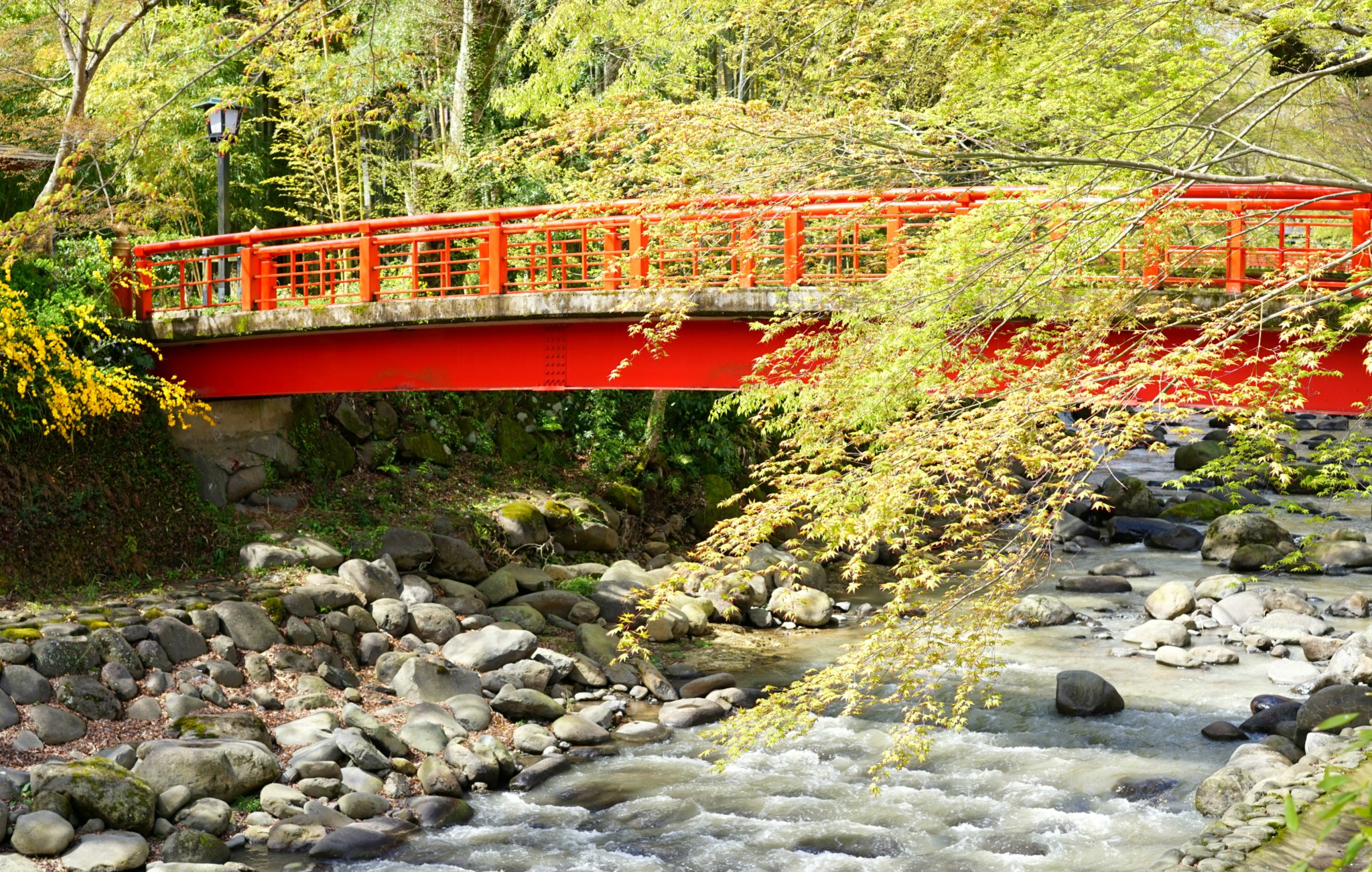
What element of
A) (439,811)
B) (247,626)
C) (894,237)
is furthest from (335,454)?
(894,237)

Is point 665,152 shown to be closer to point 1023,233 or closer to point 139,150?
point 1023,233

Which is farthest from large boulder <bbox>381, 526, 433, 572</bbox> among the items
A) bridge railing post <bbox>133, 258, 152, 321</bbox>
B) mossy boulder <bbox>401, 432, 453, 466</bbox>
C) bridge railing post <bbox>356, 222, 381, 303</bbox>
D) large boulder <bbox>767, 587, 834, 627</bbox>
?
large boulder <bbox>767, 587, 834, 627</bbox>

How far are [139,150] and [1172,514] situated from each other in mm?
20287

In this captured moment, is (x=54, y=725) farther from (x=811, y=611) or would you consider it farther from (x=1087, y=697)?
(x=1087, y=697)

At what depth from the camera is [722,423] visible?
2369 centimetres

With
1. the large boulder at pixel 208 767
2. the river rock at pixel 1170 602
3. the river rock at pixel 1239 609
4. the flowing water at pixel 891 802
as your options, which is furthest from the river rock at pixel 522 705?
the river rock at pixel 1239 609

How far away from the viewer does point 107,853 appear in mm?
9008

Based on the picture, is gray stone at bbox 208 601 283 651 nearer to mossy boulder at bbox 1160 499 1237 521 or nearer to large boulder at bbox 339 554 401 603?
large boulder at bbox 339 554 401 603

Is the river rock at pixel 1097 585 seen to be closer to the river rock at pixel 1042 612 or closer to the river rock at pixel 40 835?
the river rock at pixel 1042 612

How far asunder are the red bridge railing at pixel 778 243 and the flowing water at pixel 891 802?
10.3 feet

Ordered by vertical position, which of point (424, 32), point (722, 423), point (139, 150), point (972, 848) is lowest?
point (972, 848)

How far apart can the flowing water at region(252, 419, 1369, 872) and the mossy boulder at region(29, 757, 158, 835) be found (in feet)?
5.67

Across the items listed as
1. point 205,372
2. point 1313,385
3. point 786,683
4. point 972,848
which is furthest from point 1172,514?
point 205,372

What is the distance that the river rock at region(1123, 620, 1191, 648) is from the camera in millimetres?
15812
